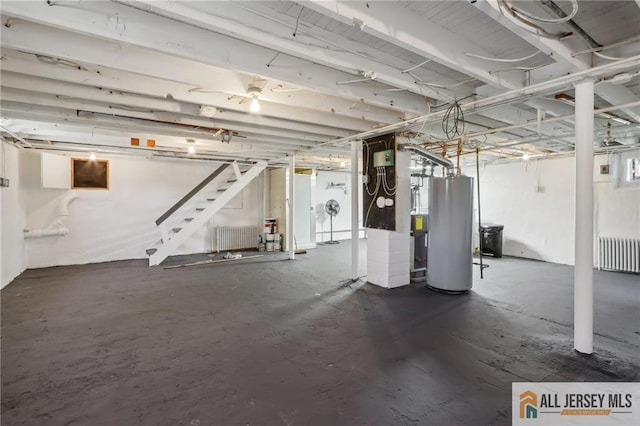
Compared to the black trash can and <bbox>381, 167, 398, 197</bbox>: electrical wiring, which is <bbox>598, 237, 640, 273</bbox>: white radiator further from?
<bbox>381, 167, 398, 197</bbox>: electrical wiring

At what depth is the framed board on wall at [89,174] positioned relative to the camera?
20.5 feet

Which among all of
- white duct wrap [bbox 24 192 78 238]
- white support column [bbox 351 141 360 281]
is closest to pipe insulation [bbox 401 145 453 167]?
white support column [bbox 351 141 360 281]

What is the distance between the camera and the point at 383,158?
4.70 meters

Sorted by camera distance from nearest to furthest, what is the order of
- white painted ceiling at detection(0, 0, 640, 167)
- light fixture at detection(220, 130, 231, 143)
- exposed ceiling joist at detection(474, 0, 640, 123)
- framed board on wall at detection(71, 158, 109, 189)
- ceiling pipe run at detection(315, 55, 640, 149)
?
exposed ceiling joist at detection(474, 0, 640, 123)
white painted ceiling at detection(0, 0, 640, 167)
ceiling pipe run at detection(315, 55, 640, 149)
light fixture at detection(220, 130, 231, 143)
framed board on wall at detection(71, 158, 109, 189)

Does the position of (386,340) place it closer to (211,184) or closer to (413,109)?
(413,109)

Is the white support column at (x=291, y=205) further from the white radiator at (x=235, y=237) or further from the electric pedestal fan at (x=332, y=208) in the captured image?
the electric pedestal fan at (x=332, y=208)

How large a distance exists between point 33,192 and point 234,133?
437cm

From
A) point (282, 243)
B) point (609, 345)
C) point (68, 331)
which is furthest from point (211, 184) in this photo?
point (609, 345)

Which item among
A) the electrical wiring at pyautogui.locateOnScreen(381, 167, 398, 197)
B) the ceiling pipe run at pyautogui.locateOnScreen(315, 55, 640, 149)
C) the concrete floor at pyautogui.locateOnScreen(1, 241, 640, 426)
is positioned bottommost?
the concrete floor at pyautogui.locateOnScreen(1, 241, 640, 426)

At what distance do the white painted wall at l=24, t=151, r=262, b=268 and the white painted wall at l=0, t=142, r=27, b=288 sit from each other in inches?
12.8

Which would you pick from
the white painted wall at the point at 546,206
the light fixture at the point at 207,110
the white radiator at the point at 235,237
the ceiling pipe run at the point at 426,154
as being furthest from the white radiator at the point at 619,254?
the white radiator at the point at 235,237

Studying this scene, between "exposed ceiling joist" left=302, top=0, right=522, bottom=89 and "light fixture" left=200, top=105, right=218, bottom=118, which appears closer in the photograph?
"exposed ceiling joist" left=302, top=0, right=522, bottom=89

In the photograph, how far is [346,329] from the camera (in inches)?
123

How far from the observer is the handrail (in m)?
6.42
